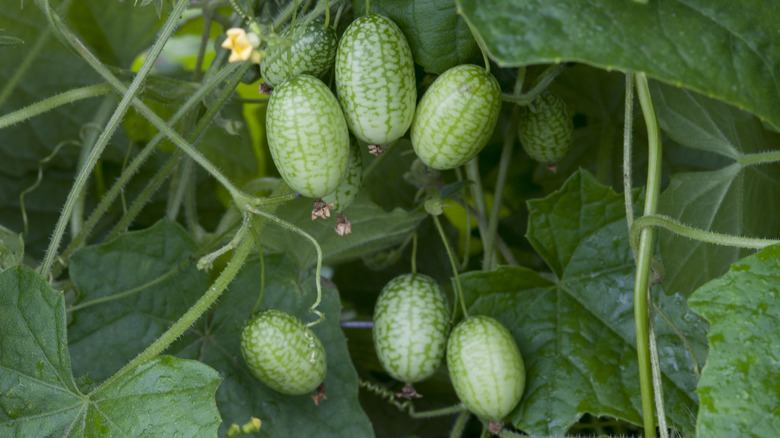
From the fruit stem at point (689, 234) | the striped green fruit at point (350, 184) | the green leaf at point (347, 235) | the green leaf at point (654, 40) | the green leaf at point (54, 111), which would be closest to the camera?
the green leaf at point (654, 40)

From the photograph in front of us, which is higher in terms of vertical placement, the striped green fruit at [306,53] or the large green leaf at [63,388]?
the striped green fruit at [306,53]

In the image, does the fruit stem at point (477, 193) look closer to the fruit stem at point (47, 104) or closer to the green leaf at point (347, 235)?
the green leaf at point (347, 235)

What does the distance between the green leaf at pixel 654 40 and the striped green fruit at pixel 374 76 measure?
0.12m

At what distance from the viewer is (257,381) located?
3.64ft

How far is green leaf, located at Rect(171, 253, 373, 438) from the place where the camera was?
3.59ft

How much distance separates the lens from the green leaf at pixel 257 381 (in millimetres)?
1093

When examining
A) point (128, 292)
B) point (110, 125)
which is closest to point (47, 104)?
point (110, 125)

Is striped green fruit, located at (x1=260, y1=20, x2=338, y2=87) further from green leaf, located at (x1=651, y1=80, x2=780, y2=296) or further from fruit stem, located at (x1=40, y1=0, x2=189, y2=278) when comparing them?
green leaf, located at (x1=651, y1=80, x2=780, y2=296)

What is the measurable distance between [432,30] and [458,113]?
113mm

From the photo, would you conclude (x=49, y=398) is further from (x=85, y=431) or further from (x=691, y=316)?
(x=691, y=316)

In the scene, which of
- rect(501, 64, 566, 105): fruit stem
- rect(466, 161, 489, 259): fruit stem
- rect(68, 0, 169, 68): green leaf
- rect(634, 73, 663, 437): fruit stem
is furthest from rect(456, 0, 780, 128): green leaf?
rect(68, 0, 169, 68): green leaf

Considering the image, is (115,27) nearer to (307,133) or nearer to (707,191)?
(307,133)

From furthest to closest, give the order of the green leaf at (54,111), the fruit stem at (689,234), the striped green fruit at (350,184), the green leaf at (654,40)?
1. the green leaf at (54,111)
2. the striped green fruit at (350,184)
3. the fruit stem at (689,234)
4. the green leaf at (654,40)

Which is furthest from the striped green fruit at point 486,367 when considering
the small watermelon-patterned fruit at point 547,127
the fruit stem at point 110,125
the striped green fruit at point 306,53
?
the fruit stem at point 110,125
